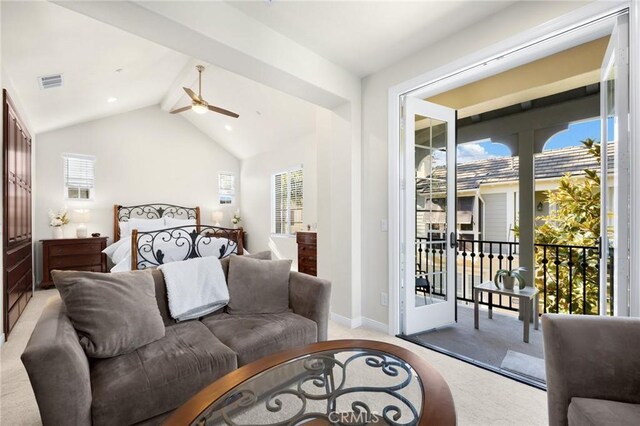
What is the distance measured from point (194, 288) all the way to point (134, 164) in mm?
5317

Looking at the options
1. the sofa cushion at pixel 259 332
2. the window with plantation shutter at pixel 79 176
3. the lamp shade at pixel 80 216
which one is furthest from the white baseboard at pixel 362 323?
the window with plantation shutter at pixel 79 176

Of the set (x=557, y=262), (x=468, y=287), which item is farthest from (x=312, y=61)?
(x=468, y=287)

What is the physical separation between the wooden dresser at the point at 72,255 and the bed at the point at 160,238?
0.19m

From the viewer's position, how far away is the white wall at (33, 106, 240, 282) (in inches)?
209

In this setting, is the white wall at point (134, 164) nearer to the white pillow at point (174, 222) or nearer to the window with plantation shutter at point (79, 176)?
the window with plantation shutter at point (79, 176)

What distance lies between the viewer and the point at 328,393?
1.25 meters

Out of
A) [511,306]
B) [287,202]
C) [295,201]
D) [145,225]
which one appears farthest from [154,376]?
[145,225]

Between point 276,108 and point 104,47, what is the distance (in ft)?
8.09

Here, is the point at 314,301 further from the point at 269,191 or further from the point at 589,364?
the point at 269,191

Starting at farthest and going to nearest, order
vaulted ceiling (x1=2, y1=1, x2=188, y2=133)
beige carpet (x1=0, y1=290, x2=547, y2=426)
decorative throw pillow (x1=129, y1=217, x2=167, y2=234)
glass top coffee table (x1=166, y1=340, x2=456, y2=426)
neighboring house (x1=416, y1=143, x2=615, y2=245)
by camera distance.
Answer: decorative throw pillow (x1=129, y1=217, x2=167, y2=234)
neighboring house (x1=416, y1=143, x2=615, y2=245)
vaulted ceiling (x1=2, y1=1, x2=188, y2=133)
beige carpet (x1=0, y1=290, x2=547, y2=426)
glass top coffee table (x1=166, y1=340, x2=456, y2=426)

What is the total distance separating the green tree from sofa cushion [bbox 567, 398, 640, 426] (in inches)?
96.6

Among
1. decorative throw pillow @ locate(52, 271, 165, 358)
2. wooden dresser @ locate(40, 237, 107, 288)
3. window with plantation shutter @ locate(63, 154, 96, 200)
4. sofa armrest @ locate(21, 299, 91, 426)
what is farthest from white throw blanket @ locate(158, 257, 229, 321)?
window with plantation shutter @ locate(63, 154, 96, 200)

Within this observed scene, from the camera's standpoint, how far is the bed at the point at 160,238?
374cm

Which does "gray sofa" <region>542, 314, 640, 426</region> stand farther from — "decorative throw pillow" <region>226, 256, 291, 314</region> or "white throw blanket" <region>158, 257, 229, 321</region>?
"white throw blanket" <region>158, 257, 229, 321</region>
